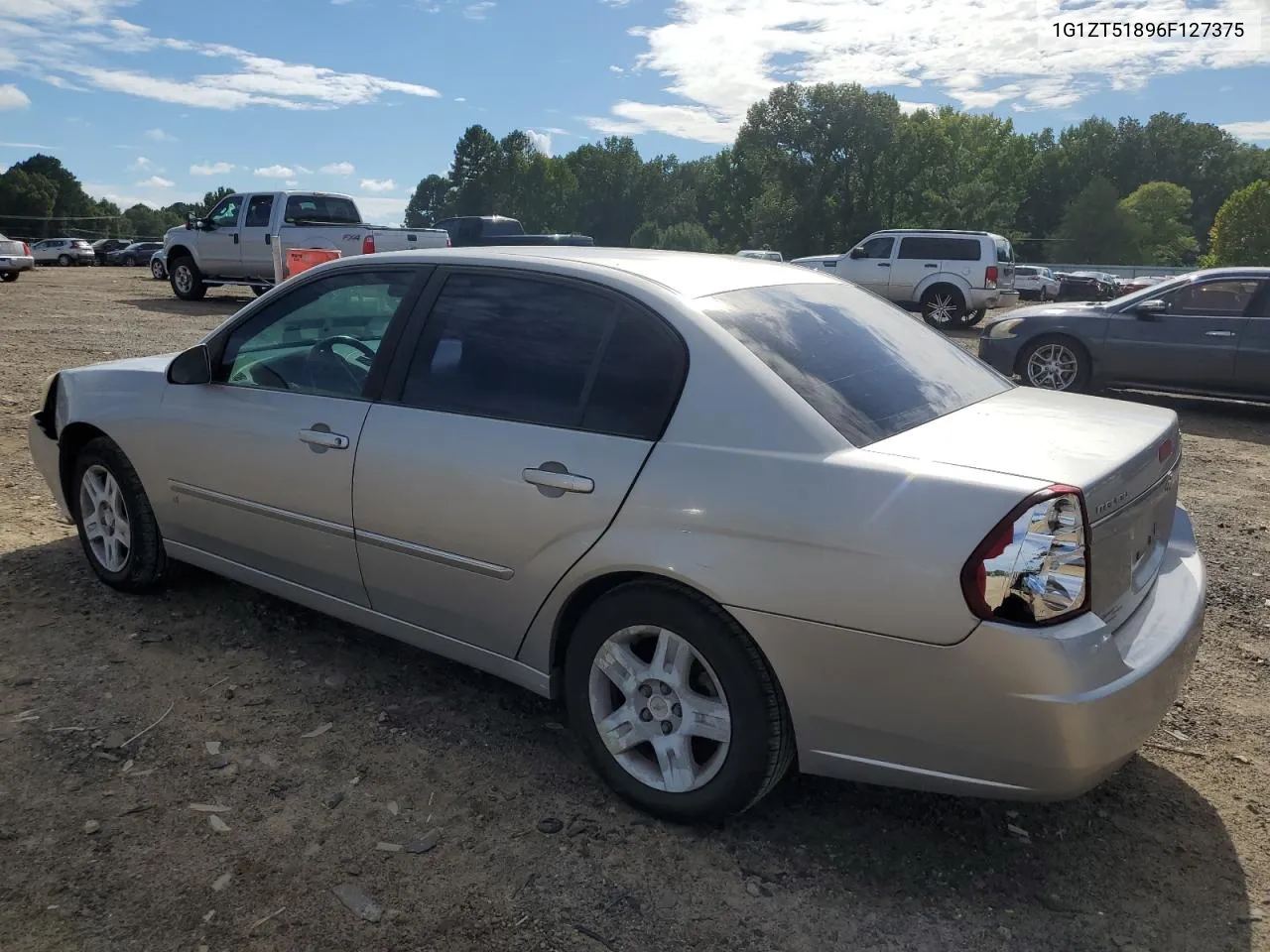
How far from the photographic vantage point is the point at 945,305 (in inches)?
796

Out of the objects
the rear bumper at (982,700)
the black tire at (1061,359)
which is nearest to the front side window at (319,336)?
the rear bumper at (982,700)

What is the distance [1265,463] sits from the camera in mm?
7695

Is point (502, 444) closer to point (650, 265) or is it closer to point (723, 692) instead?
point (650, 265)

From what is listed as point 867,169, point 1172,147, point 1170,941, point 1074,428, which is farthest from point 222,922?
point 1172,147

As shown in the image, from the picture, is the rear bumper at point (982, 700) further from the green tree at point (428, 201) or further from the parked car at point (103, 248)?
the green tree at point (428, 201)

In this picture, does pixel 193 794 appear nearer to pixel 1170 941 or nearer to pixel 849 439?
pixel 849 439

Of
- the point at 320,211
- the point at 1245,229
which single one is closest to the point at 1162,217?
the point at 1245,229

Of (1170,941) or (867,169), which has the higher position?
(867,169)

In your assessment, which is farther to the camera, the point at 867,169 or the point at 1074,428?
the point at 867,169

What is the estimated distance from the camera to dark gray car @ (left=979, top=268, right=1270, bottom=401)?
31.3ft

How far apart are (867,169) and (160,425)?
72888 millimetres

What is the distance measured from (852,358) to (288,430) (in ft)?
6.58

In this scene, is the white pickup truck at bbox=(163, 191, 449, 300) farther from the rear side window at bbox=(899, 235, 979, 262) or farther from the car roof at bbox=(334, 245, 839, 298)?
the car roof at bbox=(334, 245, 839, 298)

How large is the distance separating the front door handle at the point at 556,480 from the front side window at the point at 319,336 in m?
0.93
